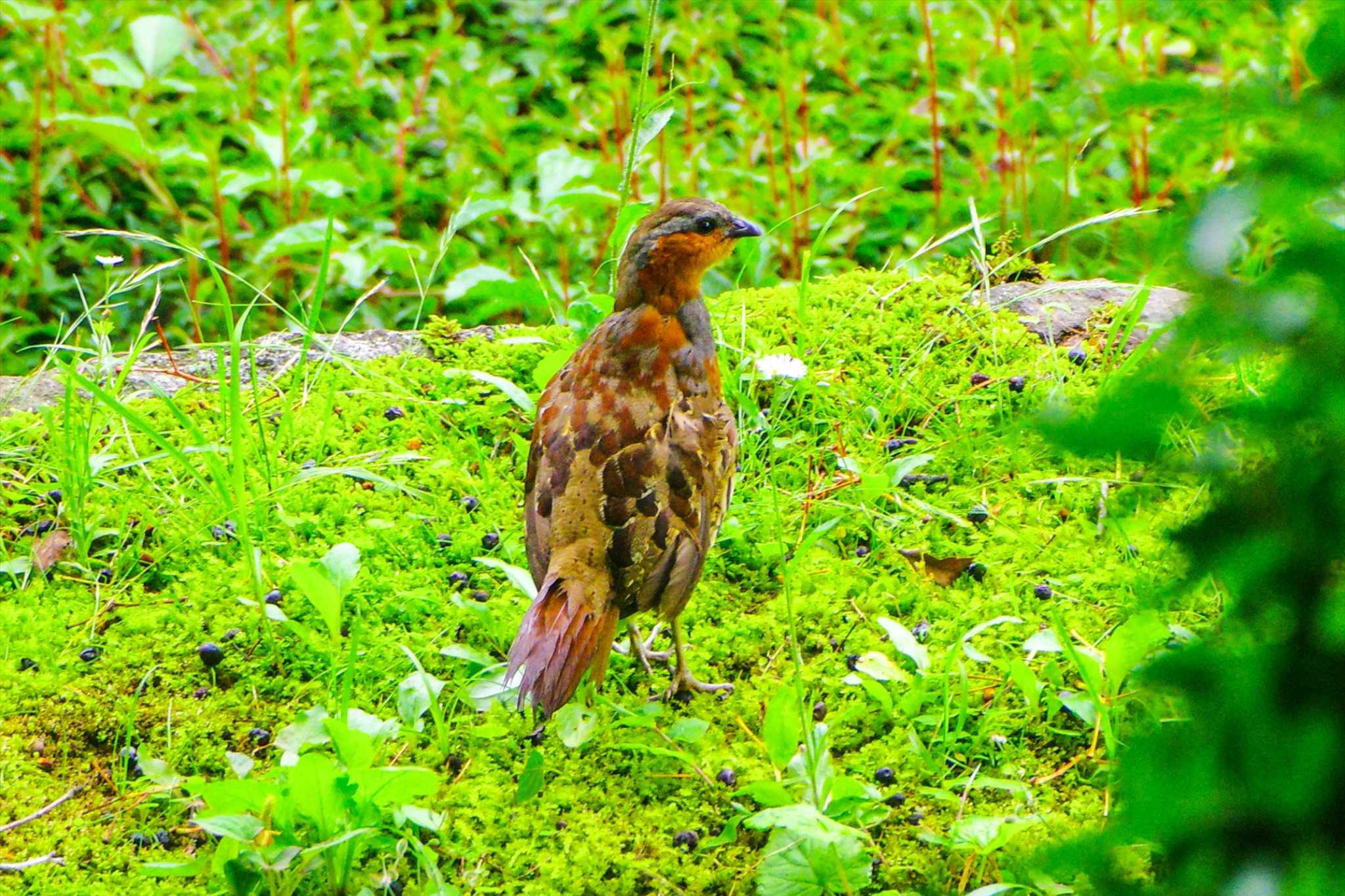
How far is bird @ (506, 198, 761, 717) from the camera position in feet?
9.78

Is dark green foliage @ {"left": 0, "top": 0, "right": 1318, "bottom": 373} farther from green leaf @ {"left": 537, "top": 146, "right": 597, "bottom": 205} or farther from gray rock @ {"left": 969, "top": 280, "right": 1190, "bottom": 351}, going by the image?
gray rock @ {"left": 969, "top": 280, "right": 1190, "bottom": 351}

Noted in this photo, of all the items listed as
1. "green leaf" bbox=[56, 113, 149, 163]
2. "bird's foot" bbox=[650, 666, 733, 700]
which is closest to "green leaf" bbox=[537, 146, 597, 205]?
"green leaf" bbox=[56, 113, 149, 163]

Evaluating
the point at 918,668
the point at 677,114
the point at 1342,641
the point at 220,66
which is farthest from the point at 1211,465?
the point at 220,66

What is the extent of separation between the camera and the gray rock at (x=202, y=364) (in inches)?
169

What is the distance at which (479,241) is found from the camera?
624 centimetres

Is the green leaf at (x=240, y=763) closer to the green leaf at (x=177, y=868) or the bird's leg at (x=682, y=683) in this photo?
the green leaf at (x=177, y=868)

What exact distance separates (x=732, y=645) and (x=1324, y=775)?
2.40 metres

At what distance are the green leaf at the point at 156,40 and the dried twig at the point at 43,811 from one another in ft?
11.7

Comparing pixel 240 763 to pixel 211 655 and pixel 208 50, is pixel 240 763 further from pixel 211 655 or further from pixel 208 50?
pixel 208 50

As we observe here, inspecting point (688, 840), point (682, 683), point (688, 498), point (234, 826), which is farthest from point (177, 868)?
point (688, 498)

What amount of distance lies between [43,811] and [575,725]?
114 centimetres

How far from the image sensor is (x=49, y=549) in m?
3.60

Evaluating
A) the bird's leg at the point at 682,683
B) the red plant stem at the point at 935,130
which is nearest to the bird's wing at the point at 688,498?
the bird's leg at the point at 682,683

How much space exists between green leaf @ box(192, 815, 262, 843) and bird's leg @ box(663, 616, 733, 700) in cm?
109
